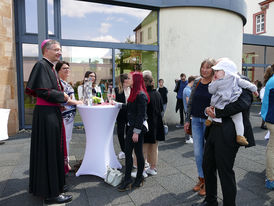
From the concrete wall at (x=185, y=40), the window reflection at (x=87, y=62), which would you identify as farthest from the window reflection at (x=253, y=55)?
the window reflection at (x=87, y=62)

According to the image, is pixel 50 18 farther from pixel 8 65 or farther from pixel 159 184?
pixel 159 184

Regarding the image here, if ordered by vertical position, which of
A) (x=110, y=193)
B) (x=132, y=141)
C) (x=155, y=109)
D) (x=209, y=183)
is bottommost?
(x=110, y=193)

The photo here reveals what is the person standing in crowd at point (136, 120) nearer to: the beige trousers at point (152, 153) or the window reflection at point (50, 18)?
the beige trousers at point (152, 153)

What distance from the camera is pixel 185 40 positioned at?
8805mm

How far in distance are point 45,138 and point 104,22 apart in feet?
22.1

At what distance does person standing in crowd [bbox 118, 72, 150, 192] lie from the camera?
3227mm

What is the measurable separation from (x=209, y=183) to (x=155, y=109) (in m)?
1.47

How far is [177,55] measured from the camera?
8.84 metres

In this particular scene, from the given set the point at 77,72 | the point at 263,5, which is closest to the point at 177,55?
the point at 77,72

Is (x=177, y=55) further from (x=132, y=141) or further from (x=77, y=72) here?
(x=132, y=141)

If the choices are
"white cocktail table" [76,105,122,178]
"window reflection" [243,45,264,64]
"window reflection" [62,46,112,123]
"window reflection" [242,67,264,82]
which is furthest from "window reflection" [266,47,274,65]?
"white cocktail table" [76,105,122,178]

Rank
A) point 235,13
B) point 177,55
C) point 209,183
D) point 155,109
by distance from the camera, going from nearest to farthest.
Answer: point 209,183 < point 155,109 < point 177,55 < point 235,13

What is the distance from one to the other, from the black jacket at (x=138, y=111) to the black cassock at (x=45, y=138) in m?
0.99

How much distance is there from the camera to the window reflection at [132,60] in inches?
342
